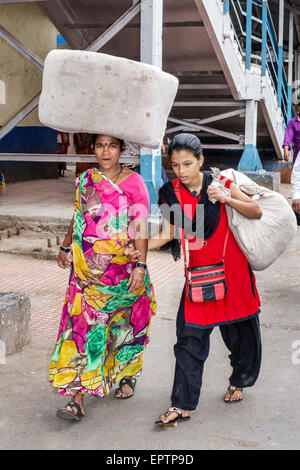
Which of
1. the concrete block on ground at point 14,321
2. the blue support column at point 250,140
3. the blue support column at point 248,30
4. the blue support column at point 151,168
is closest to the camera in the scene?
the concrete block on ground at point 14,321

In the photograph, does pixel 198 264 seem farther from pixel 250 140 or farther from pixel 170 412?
pixel 250 140

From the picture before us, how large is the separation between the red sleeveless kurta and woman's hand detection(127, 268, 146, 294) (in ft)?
0.81

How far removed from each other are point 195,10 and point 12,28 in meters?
4.47

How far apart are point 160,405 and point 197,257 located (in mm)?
857

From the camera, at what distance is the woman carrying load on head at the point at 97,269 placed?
10.0 feet

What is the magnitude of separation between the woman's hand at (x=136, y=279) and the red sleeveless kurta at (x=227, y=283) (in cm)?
25

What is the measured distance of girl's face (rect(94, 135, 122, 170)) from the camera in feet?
10.2

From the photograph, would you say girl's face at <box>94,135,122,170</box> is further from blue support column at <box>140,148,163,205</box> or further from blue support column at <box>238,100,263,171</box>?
blue support column at <box>238,100,263,171</box>

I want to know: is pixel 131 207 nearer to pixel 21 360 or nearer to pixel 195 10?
pixel 21 360

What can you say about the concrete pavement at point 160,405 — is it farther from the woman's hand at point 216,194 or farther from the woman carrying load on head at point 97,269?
the woman's hand at point 216,194

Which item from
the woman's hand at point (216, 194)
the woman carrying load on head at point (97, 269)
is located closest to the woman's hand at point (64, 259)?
the woman carrying load on head at point (97, 269)

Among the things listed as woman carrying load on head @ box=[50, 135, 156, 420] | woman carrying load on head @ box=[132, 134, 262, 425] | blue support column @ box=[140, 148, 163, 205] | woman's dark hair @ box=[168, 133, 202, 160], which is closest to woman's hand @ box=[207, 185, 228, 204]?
woman carrying load on head @ box=[132, 134, 262, 425]

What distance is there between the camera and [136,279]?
309 cm

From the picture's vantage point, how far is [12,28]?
39.2ft
